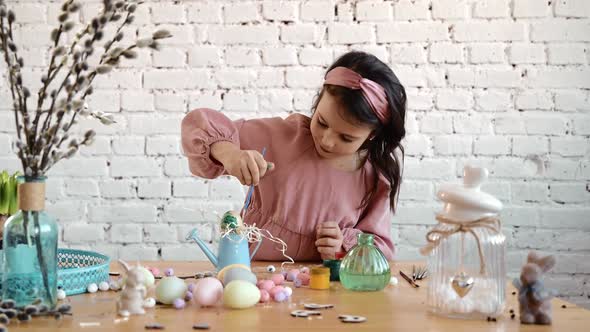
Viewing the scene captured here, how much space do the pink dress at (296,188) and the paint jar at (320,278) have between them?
0.46 meters

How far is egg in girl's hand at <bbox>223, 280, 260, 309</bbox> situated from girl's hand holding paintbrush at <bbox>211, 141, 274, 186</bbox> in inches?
15.9

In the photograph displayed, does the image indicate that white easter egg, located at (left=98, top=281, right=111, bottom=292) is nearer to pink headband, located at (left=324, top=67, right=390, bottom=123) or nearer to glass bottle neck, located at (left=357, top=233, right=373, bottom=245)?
glass bottle neck, located at (left=357, top=233, right=373, bottom=245)

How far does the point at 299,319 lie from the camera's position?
1128 millimetres

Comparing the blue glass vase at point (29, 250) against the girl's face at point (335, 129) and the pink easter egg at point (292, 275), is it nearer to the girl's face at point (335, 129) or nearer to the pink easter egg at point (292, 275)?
the pink easter egg at point (292, 275)

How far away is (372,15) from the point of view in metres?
2.66

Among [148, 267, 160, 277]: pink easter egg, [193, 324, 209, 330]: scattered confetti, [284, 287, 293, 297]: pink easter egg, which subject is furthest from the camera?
[148, 267, 160, 277]: pink easter egg

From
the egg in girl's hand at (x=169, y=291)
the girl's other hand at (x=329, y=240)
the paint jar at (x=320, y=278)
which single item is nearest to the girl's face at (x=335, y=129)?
the girl's other hand at (x=329, y=240)

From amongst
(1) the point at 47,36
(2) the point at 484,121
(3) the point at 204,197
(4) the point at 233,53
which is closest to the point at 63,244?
(3) the point at 204,197

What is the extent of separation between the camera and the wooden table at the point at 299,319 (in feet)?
3.52

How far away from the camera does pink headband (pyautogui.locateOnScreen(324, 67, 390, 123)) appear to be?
1.79 meters

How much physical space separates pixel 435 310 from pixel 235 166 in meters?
0.64

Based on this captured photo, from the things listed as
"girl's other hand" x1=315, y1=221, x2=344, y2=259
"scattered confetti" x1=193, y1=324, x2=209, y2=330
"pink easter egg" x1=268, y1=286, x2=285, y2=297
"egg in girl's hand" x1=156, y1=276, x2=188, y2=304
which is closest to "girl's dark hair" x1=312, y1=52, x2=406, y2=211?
"girl's other hand" x1=315, y1=221, x2=344, y2=259

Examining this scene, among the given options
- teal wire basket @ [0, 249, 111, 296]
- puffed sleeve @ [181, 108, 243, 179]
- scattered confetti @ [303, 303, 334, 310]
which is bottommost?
scattered confetti @ [303, 303, 334, 310]

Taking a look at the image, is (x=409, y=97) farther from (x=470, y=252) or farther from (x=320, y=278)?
(x=470, y=252)
